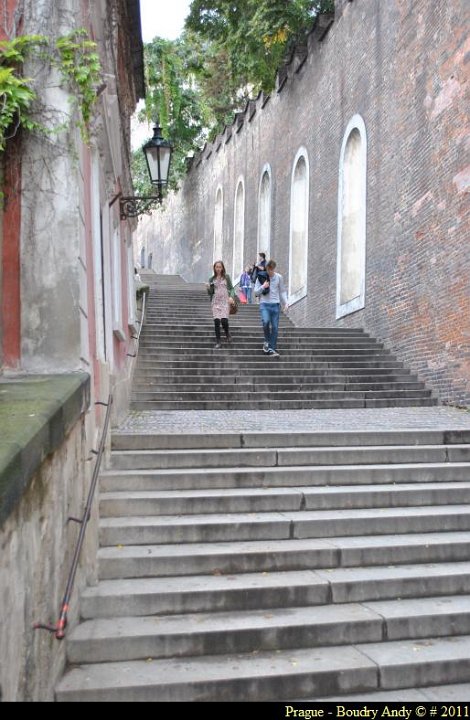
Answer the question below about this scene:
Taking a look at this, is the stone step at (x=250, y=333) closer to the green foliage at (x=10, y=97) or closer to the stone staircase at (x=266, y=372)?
the stone staircase at (x=266, y=372)

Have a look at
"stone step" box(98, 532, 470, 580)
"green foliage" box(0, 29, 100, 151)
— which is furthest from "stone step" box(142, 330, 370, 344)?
"green foliage" box(0, 29, 100, 151)

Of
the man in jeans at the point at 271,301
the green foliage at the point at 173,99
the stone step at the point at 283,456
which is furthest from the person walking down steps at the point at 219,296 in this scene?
the green foliage at the point at 173,99

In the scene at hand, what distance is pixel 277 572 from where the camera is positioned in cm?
527

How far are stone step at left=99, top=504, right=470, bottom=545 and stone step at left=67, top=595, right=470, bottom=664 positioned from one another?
2.73ft

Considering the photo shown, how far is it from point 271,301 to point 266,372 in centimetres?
126

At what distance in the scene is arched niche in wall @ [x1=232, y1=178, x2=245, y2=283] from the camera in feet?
87.0

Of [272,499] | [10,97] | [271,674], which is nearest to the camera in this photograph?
[271,674]

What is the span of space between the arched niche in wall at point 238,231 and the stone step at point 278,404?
16.3 m

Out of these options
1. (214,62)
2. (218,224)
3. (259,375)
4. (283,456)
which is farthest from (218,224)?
(283,456)

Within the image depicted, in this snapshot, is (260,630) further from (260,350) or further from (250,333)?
(250,333)

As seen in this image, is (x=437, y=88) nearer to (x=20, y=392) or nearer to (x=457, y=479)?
(x=457, y=479)

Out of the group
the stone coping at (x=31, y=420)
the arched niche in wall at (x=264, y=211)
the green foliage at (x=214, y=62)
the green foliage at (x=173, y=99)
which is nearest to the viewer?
the stone coping at (x=31, y=420)

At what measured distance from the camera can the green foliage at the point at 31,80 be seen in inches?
169

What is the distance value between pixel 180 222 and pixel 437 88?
1076 inches
